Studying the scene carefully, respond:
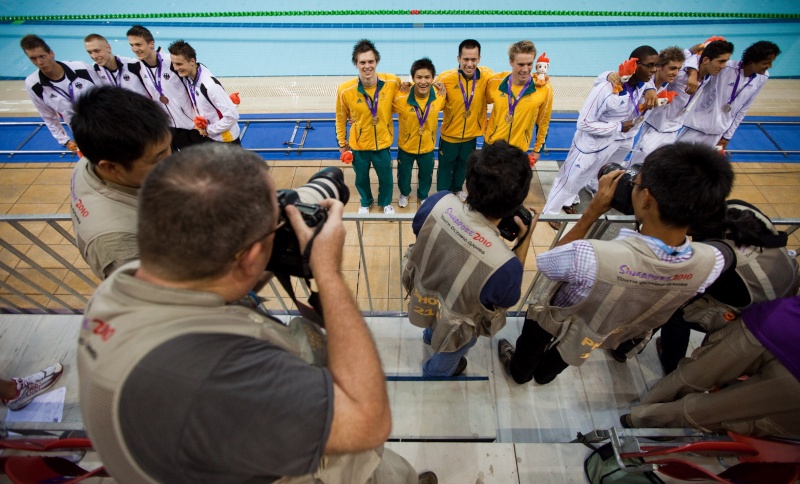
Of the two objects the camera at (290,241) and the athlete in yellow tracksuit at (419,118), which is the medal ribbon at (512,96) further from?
the camera at (290,241)

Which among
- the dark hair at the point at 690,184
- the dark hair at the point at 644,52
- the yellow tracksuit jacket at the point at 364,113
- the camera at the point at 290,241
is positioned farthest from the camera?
the yellow tracksuit jacket at the point at 364,113

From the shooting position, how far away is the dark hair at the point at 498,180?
1.61m

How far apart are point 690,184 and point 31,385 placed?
145 inches

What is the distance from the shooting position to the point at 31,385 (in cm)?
238

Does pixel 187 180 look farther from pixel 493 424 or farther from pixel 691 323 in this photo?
pixel 691 323

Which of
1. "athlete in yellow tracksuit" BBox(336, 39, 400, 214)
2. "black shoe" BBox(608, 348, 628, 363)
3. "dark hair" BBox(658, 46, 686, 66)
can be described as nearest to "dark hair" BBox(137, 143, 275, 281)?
"black shoe" BBox(608, 348, 628, 363)

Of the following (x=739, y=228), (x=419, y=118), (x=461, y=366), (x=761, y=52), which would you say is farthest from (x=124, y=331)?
(x=761, y=52)

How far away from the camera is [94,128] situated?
156 centimetres

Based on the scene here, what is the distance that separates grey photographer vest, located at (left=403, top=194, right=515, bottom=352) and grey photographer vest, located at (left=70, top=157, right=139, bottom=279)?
1259 millimetres

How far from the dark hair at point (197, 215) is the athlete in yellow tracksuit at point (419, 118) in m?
3.18

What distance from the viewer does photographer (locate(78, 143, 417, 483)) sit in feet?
2.60

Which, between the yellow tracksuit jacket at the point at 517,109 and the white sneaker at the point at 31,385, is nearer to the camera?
the white sneaker at the point at 31,385

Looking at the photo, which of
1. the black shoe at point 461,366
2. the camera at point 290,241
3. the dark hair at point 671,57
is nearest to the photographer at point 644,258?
the black shoe at point 461,366

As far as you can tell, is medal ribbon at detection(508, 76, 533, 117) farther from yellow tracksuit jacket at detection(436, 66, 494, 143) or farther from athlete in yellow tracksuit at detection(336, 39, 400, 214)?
athlete in yellow tracksuit at detection(336, 39, 400, 214)
